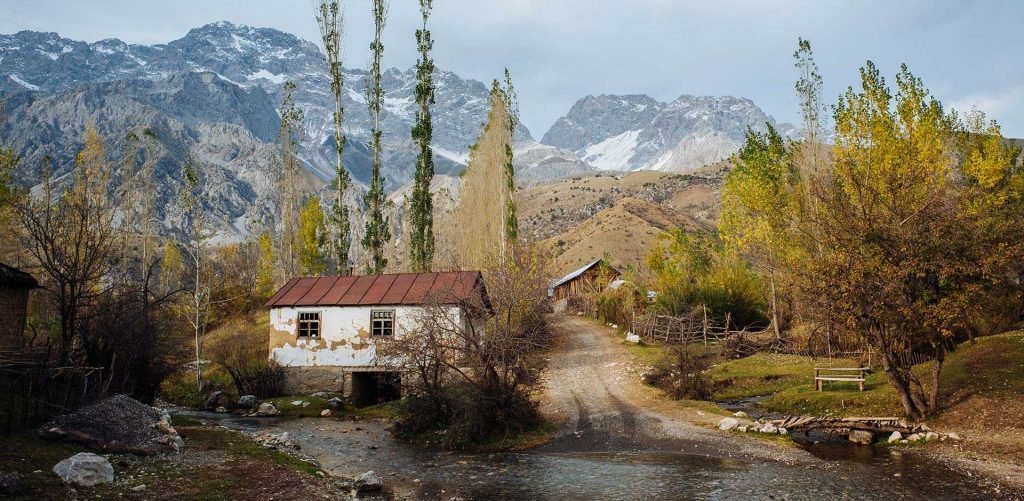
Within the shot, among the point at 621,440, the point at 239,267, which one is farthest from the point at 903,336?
the point at 239,267

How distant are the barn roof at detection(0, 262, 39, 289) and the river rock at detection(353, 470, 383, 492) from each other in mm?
14983

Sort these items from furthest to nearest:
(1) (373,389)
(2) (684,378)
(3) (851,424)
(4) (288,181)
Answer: (4) (288,181) → (1) (373,389) → (2) (684,378) → (3) (851,424)

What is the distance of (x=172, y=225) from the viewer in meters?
196

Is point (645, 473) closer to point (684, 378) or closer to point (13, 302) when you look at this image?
point (684, 378)

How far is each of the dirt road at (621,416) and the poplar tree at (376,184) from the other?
1470 centimetres

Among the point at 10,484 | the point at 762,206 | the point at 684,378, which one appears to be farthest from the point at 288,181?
the point at 10,484

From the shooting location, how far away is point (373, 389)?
35.2 metres

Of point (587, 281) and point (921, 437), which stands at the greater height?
point (587, 281)

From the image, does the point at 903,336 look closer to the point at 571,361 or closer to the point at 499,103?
the point at 571,361

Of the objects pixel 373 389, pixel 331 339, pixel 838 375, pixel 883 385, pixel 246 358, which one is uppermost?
pixel 331 339

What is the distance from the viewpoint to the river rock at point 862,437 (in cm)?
1950

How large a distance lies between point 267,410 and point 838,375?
25.4m

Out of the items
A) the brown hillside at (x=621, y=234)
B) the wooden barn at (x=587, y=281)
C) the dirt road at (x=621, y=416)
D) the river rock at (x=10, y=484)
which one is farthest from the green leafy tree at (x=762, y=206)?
the brown hillside at (x=621, y=234)

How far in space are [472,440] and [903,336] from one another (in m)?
14.1
